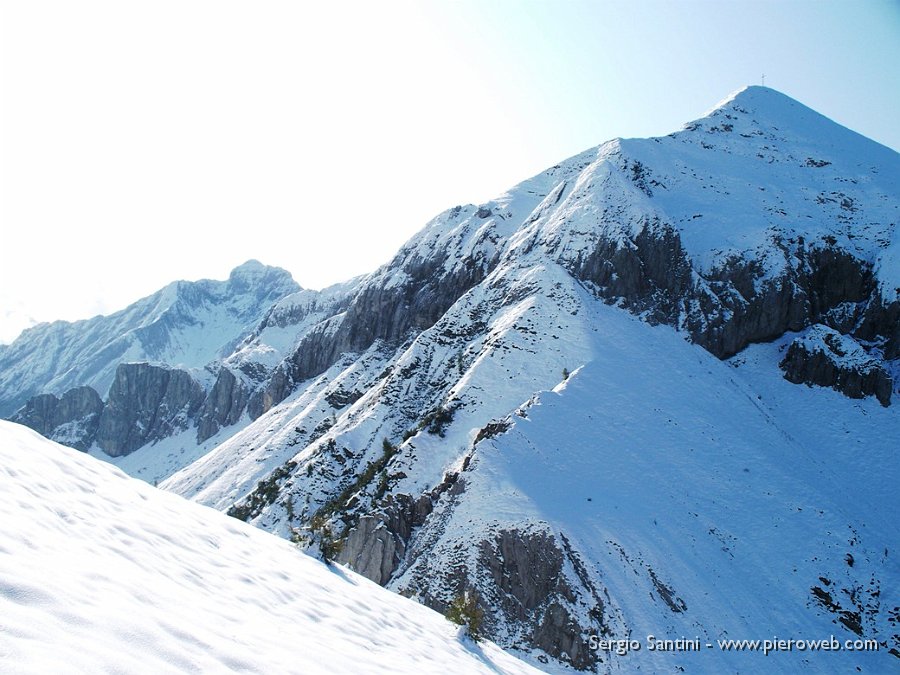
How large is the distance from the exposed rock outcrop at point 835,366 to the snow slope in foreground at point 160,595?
64.3m

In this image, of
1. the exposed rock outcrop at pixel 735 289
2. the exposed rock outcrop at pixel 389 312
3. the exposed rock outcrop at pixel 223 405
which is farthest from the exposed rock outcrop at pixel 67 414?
the exposed rock outcrop at pixel 735 289

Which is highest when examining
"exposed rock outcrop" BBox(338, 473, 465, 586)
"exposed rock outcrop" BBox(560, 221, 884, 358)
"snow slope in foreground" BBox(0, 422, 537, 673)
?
"exposed rock outcrop" BBox(560, 221, 884, 358)

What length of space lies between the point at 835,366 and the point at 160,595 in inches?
2909

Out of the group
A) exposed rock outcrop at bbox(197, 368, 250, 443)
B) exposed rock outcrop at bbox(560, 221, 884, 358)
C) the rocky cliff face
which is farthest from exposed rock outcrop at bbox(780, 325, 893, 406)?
exposed rock outcrop at bbox(197, 368, 250, 443)

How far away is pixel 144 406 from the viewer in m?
147

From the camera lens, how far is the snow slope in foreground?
5.08m

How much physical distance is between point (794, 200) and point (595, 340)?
51465 mm

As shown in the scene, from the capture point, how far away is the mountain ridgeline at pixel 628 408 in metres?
34.8

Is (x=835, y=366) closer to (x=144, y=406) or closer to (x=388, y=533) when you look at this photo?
(x=388, y=533)

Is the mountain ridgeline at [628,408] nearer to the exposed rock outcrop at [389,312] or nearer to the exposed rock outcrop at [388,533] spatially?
the exposed rock outcrop at [388,533]

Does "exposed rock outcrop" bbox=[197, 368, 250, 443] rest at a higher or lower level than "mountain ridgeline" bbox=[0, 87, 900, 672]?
lower

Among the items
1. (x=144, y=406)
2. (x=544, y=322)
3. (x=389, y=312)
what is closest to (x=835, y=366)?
(x=544, y=322)

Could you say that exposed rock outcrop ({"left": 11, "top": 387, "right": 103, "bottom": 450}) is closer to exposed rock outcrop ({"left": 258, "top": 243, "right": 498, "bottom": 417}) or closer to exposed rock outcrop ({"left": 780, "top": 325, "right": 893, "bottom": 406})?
exposed rock outcrop ({"left": 258, "top": 243, "right": 498, "bottom": 417})

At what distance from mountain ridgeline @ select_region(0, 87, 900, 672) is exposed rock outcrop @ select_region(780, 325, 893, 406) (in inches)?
12.3
